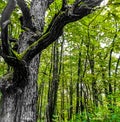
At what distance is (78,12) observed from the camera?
2.64m

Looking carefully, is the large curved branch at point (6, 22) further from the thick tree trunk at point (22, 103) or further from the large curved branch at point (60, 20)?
the thick tree trunk at point (22, 103)

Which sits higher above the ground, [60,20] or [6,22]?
[60,20]

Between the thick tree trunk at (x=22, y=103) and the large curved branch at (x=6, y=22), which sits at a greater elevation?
the large curved branch at (x=6, y=22)

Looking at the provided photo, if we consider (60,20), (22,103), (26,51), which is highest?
(60,20)

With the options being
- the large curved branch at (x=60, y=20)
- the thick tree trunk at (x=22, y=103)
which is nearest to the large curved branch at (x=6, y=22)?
the large curved branch at (x=60, y=20)

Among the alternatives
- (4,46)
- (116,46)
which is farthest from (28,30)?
(116,46)

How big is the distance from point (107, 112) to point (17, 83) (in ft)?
9.27

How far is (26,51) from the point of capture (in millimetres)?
2787

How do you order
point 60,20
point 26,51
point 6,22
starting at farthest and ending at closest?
point 26,51, point 60,20, point 6,22

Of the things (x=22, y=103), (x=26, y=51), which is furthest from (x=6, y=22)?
(x=22, y=103)

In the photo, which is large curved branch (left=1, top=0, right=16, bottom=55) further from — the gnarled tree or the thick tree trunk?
the thick tree trunk

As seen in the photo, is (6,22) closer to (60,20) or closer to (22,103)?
(60,20)

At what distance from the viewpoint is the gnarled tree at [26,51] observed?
2.57 metres

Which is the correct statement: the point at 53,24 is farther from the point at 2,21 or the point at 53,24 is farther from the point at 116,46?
the point at 116,46
